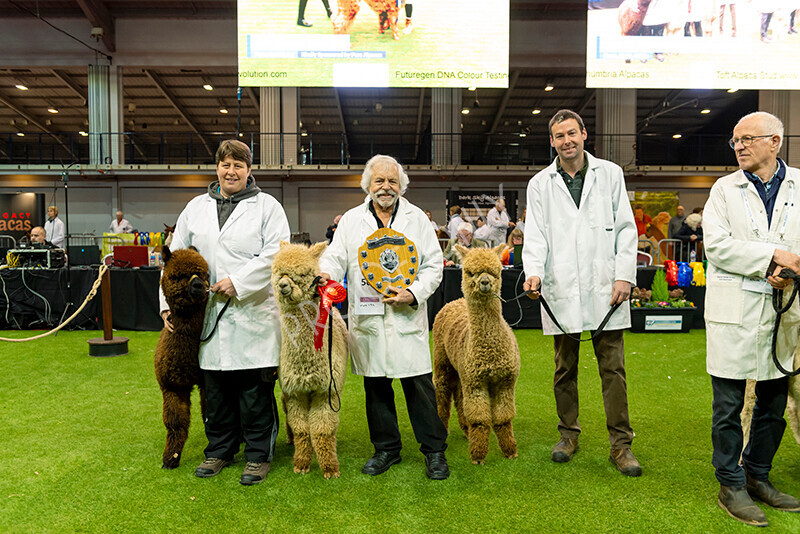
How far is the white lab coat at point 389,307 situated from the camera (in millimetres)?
2723

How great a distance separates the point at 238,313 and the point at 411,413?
1.09 m

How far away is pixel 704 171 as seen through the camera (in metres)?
16.4

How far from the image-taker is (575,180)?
9.64 feet

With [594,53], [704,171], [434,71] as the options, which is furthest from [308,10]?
[704,171]

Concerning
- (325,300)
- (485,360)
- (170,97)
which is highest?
(170,97)

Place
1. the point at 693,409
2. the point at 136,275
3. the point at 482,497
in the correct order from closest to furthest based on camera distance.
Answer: the point at 482,497, the point at 693,409, the point at 136,275

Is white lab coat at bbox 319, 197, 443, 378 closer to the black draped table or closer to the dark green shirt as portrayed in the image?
the dark green shirt

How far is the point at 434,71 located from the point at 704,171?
1196 centimetres

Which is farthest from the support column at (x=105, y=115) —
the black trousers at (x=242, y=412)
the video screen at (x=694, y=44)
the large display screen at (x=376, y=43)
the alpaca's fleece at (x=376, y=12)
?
the black trousers at (x=242, y=412)

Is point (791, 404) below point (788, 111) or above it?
below

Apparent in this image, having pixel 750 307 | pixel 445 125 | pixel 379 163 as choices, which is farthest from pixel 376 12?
pixel 750 307

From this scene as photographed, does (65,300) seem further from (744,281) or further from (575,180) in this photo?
(744,281)

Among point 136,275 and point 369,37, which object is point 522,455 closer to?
point 136,275

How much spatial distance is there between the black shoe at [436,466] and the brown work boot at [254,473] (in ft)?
2.86
